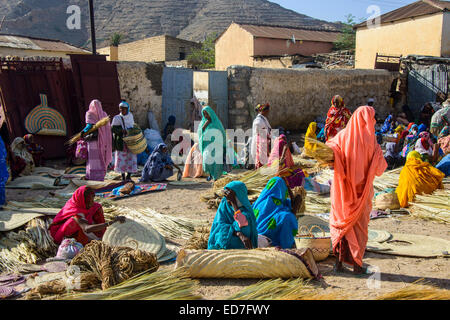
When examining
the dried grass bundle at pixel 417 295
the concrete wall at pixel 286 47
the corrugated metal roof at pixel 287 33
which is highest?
the corrugated metal roof at pixel 287 33

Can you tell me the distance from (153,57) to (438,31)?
17.6 m

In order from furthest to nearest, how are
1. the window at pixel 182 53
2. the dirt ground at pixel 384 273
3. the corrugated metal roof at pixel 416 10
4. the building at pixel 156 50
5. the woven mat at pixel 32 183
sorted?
the window at pixel 182 53
the building at pixel 156 50
the corrugated metal roof at pixel 416 10
the woven mat at pixel 32 183
the dirt ground at pixel 384 273

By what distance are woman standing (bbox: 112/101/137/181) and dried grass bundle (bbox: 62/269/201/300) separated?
475cm

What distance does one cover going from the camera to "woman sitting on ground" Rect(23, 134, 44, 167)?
29.8 ft

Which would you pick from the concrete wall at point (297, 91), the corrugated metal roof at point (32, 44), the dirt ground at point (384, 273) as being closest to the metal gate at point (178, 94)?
the concrete wall at point (297, 91)

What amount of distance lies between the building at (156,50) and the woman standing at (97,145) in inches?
835

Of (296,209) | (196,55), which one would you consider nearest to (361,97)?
(296,209)

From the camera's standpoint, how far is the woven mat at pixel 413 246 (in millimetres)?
4555

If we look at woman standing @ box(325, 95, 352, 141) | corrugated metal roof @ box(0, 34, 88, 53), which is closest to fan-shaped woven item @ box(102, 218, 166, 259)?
woman standing @ box(325, 95, 352, 141)

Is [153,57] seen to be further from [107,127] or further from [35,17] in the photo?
[35,17]

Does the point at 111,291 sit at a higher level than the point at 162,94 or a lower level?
lower

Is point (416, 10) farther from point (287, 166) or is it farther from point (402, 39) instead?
point (287, 166)

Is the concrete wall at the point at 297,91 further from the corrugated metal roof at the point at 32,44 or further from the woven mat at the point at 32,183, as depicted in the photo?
the corrugated metal roof at the point at 32,44
